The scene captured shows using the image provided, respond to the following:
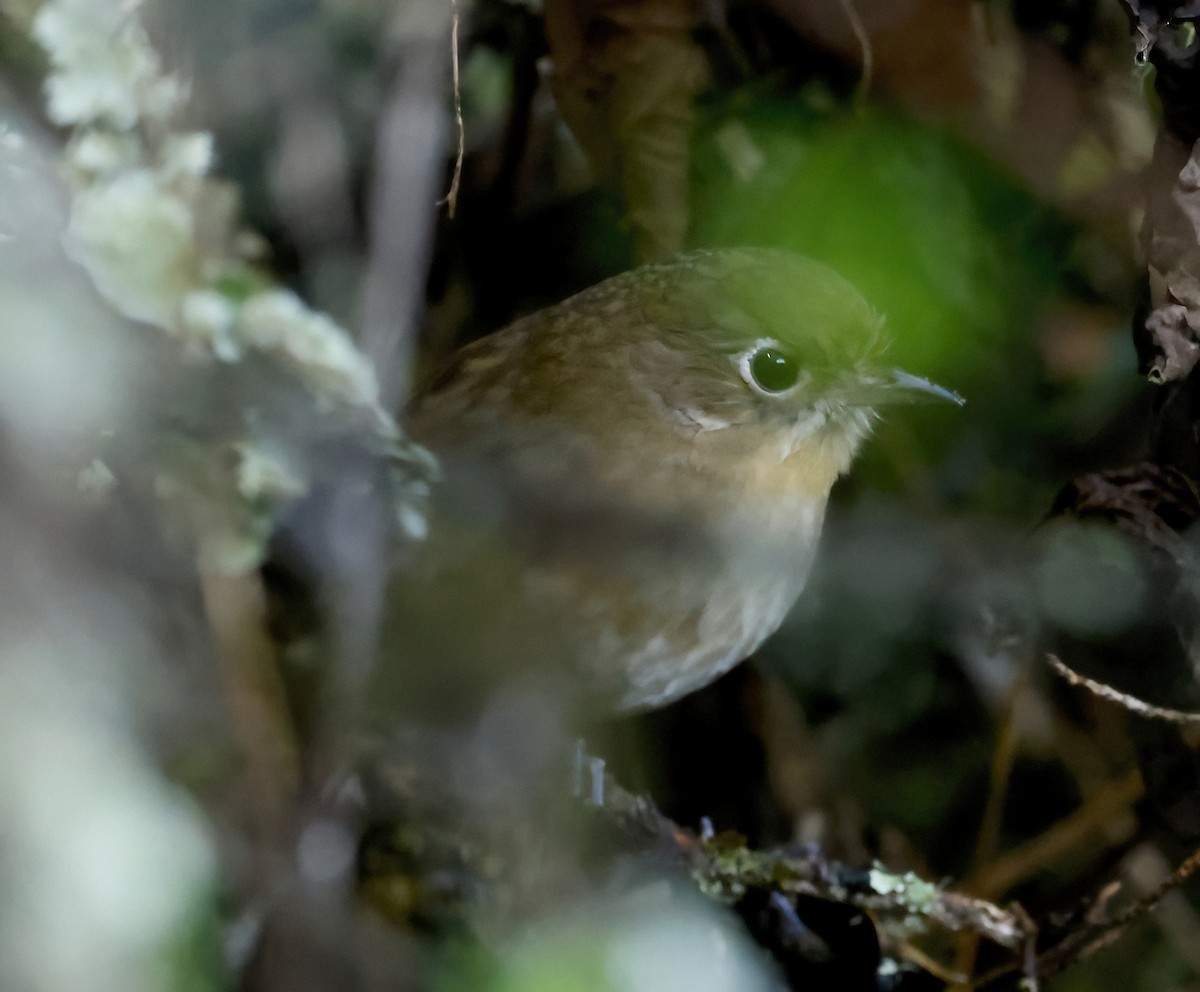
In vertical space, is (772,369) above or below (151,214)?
below

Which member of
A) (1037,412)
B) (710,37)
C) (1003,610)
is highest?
(710,37)

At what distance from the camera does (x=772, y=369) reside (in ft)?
4.44

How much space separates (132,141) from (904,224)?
86cm

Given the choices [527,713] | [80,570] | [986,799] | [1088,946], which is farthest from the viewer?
[986,799]

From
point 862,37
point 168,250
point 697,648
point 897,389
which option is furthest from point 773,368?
point 168,250

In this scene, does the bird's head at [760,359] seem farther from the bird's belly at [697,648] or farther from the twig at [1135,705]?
the twig at [1135,705]

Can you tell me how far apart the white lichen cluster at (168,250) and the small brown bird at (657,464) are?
0.17 metres

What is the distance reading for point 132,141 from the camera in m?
1.09

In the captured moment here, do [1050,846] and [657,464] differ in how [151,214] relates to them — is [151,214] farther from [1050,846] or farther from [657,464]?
[1050,846]

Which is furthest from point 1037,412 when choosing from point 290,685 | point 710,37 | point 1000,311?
point 290,685

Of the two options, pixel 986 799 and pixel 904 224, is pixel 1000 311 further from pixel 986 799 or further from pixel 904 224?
pixel 986 799

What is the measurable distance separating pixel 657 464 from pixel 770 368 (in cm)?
17

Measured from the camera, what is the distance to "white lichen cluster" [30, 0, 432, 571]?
1040 mm

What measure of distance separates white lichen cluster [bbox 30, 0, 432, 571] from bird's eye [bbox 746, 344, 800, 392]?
0.45 metres
